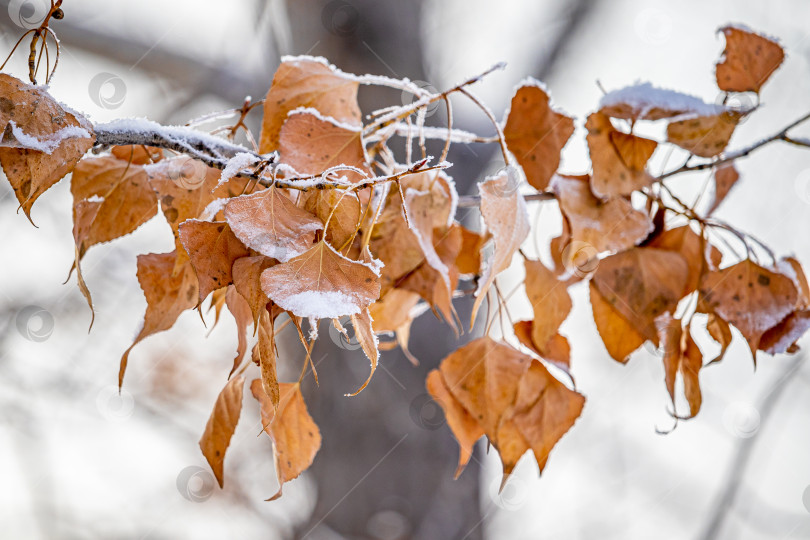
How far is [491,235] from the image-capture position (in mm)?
406

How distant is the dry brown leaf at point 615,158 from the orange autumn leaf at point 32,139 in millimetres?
312

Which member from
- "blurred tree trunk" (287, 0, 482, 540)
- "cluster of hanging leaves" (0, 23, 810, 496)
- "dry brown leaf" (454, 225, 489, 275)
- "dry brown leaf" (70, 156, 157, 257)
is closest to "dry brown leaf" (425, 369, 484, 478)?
"cluster of hanging leaves" (0, 23, 810, 496)

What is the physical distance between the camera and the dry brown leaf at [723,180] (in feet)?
1.62

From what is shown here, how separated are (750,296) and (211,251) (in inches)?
14.2

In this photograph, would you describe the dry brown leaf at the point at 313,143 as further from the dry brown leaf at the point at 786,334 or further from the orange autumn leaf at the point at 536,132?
the dry brown leaf at the point at 786,334

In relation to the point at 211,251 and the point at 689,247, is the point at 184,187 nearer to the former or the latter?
the point at 211,251

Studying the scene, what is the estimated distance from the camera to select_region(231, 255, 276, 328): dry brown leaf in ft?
0.78

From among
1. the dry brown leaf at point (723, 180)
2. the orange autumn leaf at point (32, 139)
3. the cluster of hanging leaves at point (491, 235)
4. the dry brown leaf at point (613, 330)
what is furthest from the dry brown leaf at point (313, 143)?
the dry brown leaf at point (723, 180)

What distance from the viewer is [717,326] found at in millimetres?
430

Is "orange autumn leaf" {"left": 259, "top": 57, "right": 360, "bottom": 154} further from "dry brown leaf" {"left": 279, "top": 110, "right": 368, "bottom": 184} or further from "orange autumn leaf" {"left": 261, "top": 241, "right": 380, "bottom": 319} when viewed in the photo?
"orange autumn leaf" {"left": 261, "top": 241, "right": 380, "bottom": 319}

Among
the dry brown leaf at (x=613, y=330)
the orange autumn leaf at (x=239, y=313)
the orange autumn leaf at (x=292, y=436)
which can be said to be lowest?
the orange autumn leaf at (x=292, y=436)

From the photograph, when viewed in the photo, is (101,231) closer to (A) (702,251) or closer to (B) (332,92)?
(B) (332,92)

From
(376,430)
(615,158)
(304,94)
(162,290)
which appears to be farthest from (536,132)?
(376,430)

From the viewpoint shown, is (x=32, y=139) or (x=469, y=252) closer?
(x=32, y=139)
